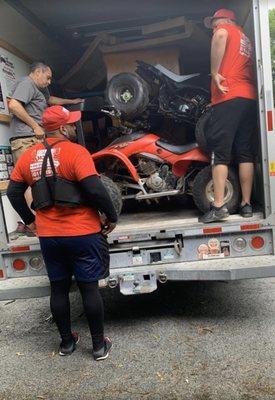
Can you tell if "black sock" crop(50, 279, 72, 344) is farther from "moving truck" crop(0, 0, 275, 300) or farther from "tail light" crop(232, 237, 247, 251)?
"tail light" crop(232, 237, 247, 251)

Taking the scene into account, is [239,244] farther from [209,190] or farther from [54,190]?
[54,190]

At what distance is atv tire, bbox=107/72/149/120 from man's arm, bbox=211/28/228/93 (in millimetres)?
916

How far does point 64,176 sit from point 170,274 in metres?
1.22

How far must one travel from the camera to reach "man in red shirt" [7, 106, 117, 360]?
3.47 m

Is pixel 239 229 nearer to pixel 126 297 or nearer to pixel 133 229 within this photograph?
pixel 133 229

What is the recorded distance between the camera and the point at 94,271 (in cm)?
A: 362

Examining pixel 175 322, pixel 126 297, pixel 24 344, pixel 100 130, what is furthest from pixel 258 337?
pixel 100 130

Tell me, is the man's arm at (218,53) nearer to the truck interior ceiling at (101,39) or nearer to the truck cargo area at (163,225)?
the truck interior ceiling at (101,39)

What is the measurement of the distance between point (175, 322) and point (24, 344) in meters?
1.41

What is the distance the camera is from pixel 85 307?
12.1 ft

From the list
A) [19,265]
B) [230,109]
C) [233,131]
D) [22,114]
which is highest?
[22,114]

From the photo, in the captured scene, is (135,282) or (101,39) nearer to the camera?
(135,282)

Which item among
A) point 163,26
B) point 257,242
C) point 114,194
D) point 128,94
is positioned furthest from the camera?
point 163,26

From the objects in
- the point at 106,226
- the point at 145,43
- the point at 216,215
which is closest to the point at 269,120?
the point at 216,215
